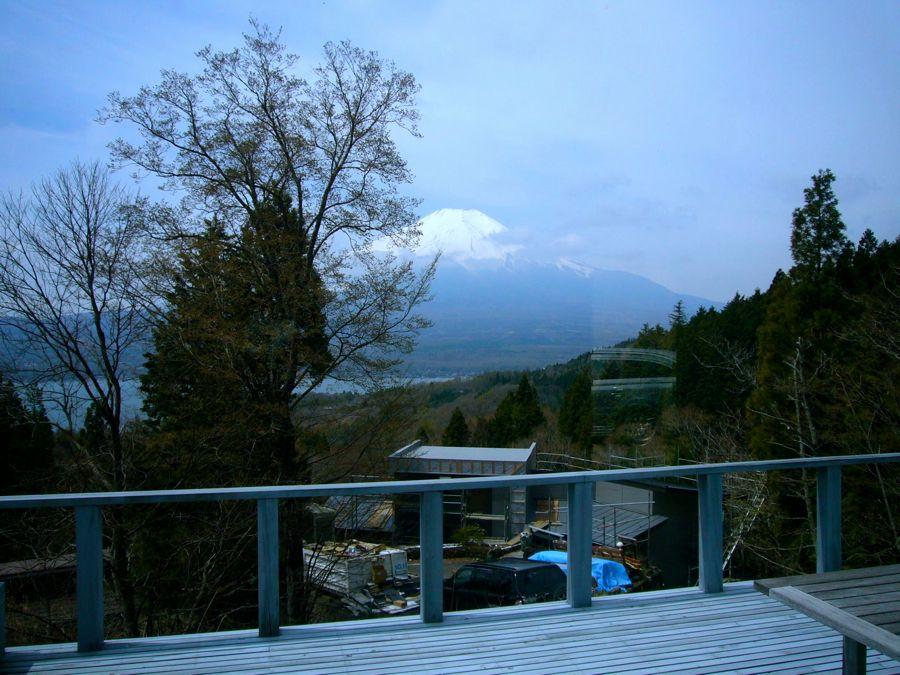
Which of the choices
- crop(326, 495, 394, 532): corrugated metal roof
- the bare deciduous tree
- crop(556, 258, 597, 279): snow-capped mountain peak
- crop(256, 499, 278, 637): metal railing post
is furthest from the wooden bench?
crop(556, 258, 597, 279): snow-capped mountain peak

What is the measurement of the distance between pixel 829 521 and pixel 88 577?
13.8 ft

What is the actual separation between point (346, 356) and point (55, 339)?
5.67 metres

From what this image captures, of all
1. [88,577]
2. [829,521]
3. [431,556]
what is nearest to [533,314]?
[829,521]

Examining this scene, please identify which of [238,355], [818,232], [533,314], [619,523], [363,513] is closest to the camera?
[363,513]

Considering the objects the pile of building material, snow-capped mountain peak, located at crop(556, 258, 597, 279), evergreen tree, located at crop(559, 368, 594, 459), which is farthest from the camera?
snow-capped mountain peak, located at crop(556, 258, 597, 279)

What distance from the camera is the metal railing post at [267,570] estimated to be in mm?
3543

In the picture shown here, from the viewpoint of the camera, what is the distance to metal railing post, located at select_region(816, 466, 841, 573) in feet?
14.0

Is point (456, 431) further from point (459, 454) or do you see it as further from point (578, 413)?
point (578, 413)

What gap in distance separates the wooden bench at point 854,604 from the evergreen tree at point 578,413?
29297mm

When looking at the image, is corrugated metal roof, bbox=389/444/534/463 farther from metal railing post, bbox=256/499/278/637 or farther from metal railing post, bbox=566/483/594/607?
metal railing post, bbox=256/499/278/637

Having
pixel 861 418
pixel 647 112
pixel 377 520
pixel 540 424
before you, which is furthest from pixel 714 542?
pixel 540 424

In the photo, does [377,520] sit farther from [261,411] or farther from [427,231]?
[427,231]

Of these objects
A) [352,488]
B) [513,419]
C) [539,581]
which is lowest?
[513,419]

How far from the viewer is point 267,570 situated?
3.57 m
